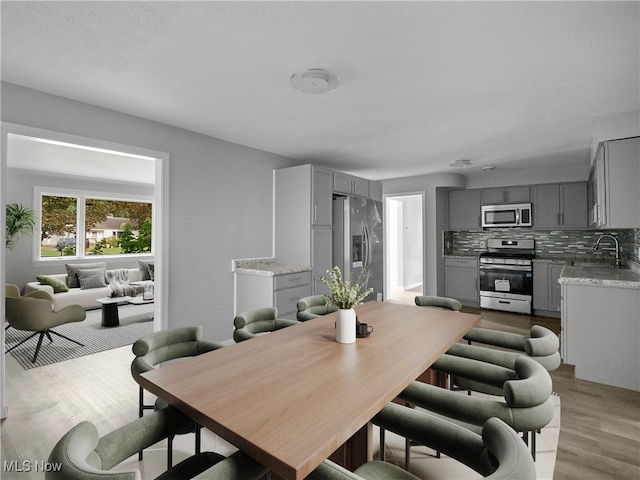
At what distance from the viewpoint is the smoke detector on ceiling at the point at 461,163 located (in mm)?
5031

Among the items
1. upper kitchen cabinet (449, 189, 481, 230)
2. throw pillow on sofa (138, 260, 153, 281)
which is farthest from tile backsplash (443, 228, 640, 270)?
throw pillow on sofa (138, 260, 153, 281)

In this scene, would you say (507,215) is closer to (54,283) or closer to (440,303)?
(440,303)

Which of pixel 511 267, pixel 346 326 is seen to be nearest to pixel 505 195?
pixel 511 267

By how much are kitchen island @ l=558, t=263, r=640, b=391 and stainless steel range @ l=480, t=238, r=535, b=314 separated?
7.89ft

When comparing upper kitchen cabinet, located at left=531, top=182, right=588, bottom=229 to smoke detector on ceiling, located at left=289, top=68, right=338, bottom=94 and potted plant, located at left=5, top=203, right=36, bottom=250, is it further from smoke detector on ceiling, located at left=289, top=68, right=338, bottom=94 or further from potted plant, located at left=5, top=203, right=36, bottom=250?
potted plant, located at left=5, top=203, right=36, bottom=250

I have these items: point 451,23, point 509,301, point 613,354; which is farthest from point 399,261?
point 451,23

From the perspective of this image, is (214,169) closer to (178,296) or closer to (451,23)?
(178,296)

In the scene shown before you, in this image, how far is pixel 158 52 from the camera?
80.4 inches

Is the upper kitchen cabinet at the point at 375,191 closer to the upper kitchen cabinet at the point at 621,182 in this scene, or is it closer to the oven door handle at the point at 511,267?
the oven door handle at the point at 511,267

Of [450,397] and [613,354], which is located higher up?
[450,397]

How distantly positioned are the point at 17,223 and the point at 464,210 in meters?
7.79

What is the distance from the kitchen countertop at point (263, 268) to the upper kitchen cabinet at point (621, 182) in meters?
3.10

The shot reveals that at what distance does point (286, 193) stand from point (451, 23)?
304 centimetres

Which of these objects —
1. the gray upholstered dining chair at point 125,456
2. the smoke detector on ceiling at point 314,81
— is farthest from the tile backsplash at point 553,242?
the gray upholstered dining chair at point 125,456
